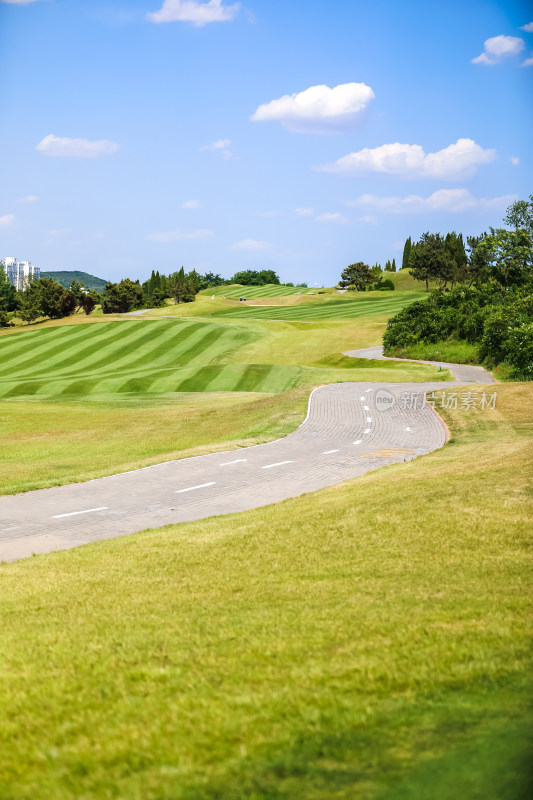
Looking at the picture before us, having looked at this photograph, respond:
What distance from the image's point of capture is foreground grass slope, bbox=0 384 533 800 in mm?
4238

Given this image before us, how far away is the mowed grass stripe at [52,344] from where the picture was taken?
59.0 meters

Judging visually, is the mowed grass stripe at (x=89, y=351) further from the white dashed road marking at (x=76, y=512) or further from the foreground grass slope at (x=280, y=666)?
the foreground grass slope at (x=280, y=666)

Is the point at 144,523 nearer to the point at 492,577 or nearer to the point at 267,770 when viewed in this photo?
the point at 492,577

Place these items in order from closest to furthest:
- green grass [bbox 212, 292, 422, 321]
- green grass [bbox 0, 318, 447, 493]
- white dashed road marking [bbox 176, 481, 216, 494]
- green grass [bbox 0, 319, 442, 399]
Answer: white dashed road marking [bbox 176, 481, 216, 494], green grass [bbox 0, 318, 447, 493], green grass [bbox 0, 319, 442, 399], green grass [bbox 212, 292, 422, 321]

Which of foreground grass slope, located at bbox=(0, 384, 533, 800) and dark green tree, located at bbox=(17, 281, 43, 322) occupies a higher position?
dark green tree, located at bbox=(17, 281, 43, 322)

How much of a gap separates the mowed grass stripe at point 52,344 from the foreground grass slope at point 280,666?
4955cm

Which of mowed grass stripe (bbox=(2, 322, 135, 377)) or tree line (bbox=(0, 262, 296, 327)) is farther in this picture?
tree line (bbox=(0, 262, 296, 327))

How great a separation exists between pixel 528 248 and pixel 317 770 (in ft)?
251

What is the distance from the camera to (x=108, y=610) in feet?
26.0

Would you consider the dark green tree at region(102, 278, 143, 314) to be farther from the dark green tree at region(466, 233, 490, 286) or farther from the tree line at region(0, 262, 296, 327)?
the dark green tree at region(466, 233, 490, 286)

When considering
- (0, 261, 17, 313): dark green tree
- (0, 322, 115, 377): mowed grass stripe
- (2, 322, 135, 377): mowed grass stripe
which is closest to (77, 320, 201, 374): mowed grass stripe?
(2, 322, 135, 377): mowed grass stripe

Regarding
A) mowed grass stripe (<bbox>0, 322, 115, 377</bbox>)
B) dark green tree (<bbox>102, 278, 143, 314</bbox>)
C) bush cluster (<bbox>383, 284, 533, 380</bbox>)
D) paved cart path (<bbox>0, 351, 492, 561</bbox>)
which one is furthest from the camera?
dark green tree (<bbox>102, 278, 143, 314</bbox>)

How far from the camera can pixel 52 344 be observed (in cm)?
6681

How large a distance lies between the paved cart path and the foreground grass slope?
7.91 ft
